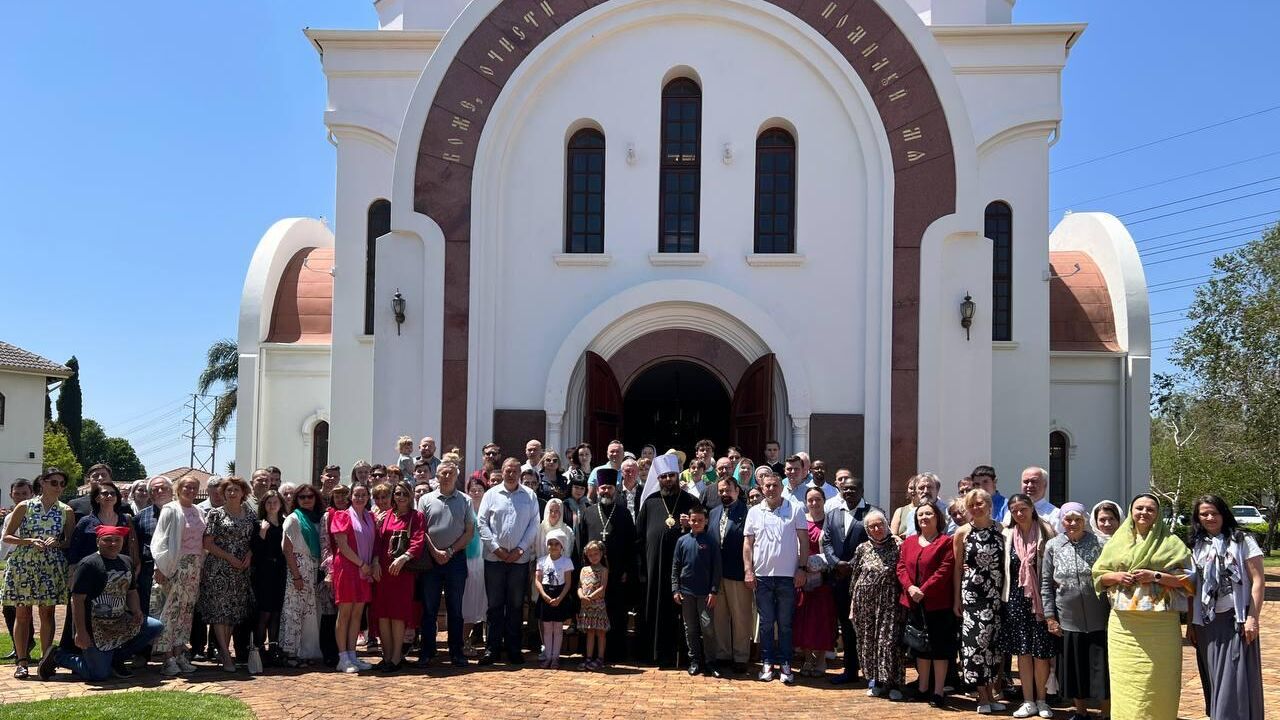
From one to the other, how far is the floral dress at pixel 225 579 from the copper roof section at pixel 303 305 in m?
10.2

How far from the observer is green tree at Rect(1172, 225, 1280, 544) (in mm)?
20172

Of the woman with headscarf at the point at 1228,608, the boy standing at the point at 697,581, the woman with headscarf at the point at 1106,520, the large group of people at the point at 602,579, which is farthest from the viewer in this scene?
the boy standing at the point at 697,581

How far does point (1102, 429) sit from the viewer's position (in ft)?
61.0

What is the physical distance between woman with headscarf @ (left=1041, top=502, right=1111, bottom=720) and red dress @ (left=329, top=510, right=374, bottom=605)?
561 centimetres

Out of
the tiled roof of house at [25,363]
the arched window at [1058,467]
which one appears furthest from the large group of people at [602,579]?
the tiled roof of house at [25,363]

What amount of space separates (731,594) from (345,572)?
344 centimetres

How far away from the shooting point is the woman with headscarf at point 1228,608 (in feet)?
24.4

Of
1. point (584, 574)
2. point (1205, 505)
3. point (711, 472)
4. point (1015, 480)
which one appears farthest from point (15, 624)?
point (1015, 480)

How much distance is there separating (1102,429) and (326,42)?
46.6 ft

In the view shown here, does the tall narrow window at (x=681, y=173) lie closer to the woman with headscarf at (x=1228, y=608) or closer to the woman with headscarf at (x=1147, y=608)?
the woman with headscarf at (x=1147, y=608)

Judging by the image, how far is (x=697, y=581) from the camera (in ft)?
31.6

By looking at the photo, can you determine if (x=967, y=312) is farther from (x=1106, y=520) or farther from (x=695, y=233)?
(x=1106, y=520)

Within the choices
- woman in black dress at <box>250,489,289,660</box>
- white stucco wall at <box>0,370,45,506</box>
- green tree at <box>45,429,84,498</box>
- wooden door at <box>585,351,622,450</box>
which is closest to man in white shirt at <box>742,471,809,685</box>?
woman in black dress at <box>250,489,289,660</box>

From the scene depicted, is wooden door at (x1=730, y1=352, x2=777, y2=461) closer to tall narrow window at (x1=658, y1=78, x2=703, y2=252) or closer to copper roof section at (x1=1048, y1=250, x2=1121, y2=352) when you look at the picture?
tall narrow window at (x1=658, y1=78, x2=703, y2=252)
